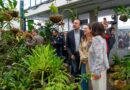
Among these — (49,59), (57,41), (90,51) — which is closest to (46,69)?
(49,59)

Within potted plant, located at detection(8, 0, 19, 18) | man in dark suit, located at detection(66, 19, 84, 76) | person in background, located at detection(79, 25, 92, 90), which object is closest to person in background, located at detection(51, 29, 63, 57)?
man in dark suit, located at detection(66, 19, 84, 76)

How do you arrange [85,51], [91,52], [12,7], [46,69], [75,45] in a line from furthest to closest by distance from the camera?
[75,45]
[85,51]
[91,52]
[12,7]
[46,69]

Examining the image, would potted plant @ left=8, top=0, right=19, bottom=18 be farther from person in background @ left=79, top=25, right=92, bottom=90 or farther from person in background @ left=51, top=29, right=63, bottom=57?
person in background @ left=51, top=29, right=63, bottom=57

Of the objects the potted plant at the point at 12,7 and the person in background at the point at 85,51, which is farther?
the person in background at the point at 85,51

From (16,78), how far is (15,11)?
→ 0.99 m

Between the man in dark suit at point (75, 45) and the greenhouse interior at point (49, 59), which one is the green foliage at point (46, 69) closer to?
the greenhouse interior at point (49, 59)

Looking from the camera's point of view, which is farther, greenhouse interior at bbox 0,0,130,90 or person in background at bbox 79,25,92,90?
person in background at bbox 79,25,92,90

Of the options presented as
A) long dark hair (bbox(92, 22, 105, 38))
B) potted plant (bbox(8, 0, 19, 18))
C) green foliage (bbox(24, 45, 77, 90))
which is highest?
potted plant (bbox(8, 0, 19, 18))

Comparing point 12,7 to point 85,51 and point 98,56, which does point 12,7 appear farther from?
point 85,51

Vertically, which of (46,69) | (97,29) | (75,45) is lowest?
(46,69)

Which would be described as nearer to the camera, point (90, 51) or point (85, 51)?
point (90, 51)

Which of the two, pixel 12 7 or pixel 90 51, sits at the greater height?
pixel 12 7

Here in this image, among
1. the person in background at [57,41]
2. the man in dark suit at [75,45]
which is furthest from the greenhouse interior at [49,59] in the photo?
the person in background at [57,41]

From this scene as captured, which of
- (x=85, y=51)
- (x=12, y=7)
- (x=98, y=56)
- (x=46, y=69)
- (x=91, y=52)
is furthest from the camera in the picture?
(x=85, y=51)
